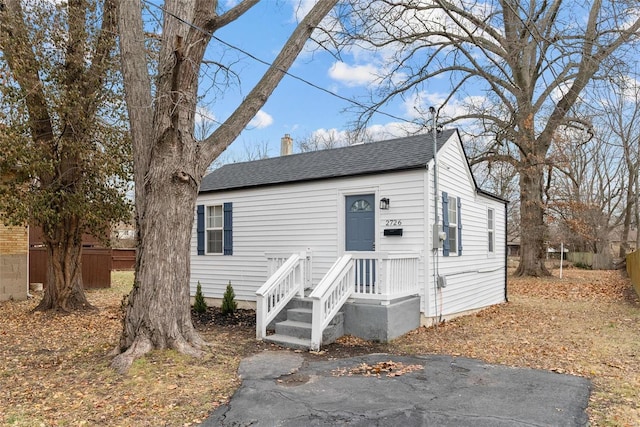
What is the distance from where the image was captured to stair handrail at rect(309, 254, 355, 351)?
6773 mm

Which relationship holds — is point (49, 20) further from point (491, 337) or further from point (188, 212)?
point (491, 337)

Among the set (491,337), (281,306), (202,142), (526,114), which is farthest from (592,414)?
(526,114)

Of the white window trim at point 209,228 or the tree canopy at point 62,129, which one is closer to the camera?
the tree canopy at point 62,129

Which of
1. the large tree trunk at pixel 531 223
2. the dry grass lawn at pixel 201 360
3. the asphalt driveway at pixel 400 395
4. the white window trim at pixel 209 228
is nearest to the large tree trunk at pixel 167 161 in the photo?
A: the dry grass lawn at pixel 201 360

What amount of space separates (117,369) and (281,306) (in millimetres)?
3078

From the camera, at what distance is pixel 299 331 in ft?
23.7

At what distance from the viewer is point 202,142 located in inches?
242

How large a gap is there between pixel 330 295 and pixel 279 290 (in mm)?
1184

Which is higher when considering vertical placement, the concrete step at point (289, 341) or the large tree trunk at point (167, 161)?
the large tree trunk at point (167, 161)

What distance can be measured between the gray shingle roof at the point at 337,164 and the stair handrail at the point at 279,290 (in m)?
2.04

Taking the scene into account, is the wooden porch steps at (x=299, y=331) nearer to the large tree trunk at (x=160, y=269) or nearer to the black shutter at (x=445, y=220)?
the large tree trunk at (x=160, y=269)

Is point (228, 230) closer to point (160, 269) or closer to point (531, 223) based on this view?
point (160, 269)

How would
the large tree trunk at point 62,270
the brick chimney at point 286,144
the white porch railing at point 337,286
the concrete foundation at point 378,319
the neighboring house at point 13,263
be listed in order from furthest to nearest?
the brick chimney at point 286,144, the neighboring house at point 13,263, the large tree trunk at point 62,270, the concrete foundation at point 378,319, the white porch railing at point 337,286

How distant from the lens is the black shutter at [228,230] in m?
10.7
